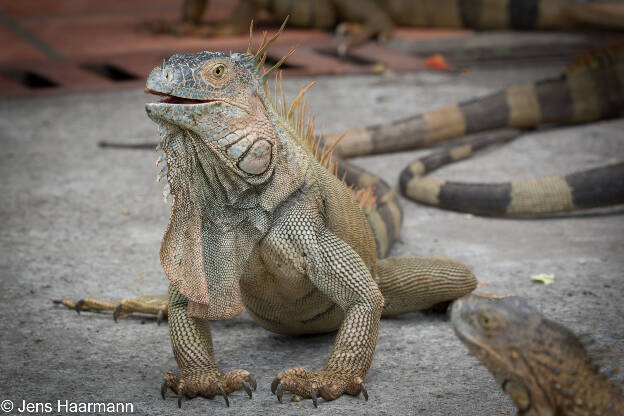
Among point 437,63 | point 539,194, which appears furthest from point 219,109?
point 437,63

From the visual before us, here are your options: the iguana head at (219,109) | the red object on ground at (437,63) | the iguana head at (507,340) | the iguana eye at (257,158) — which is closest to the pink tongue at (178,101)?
the iguana head at (219,109)

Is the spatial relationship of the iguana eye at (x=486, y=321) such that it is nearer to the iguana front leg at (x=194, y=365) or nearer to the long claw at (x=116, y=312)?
the iguana front leg at (x=194, y=365)

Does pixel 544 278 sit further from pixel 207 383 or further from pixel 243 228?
pixel 207 383

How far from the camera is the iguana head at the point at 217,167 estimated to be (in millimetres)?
2609

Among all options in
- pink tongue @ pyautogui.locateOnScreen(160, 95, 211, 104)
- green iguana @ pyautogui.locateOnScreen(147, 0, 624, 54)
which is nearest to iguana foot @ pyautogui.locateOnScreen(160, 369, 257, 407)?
→ pink tongue @ pyautogui.locateOnScreen(160, 95, 211, 104)

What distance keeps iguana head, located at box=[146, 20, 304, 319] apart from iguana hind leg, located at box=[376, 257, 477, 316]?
0.77 meters

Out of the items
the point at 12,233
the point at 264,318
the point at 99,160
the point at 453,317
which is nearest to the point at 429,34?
the point at 99,160

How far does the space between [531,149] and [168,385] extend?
13.6ft

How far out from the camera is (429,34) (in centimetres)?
992

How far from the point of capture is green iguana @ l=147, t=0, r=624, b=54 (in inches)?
376

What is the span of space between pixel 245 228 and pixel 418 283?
0.95m

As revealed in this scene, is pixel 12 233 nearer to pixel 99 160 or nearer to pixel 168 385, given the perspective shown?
pixel 99 160

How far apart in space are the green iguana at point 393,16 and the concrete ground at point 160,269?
8.81 ft

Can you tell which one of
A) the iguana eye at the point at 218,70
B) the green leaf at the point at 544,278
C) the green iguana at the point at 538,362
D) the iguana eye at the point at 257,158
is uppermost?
the iguana eye at the point at 218,70
